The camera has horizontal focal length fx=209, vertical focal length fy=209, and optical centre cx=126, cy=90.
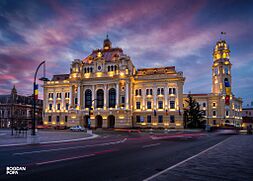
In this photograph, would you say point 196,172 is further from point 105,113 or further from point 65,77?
point 65,77

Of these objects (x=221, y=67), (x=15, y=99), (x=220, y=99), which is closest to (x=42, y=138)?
(x=220, y=99)

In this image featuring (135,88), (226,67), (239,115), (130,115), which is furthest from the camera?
(239,115)

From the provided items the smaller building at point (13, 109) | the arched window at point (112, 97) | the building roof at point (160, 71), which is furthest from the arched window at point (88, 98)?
the smaller building at point (13, 109)

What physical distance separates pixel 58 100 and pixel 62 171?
245ft

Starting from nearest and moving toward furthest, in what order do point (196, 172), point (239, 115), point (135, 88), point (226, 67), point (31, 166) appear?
1. point (196, 172)
2. point (31, 166)
3. point (135, 88)
4. point (226, 67)
5. point (239, 115)

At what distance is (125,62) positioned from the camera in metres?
69.5

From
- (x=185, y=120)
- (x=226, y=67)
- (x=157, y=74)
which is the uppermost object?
(x=226, y=67)

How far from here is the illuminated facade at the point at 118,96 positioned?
66.7 metres

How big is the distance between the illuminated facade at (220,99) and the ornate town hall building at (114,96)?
29279 mm

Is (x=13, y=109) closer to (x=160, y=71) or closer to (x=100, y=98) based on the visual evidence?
(x=100, y=98)

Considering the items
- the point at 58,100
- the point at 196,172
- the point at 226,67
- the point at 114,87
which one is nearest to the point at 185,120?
the point at 114,87

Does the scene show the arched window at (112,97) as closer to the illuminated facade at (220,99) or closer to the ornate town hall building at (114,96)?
the ornate town hall building at (114,96)

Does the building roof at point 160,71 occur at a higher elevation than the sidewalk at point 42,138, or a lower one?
higher

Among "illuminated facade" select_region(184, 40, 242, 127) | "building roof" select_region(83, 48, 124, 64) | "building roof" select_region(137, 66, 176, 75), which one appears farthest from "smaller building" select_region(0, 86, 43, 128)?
"illuminated facade" select_region(184, 40, 242, 127)
